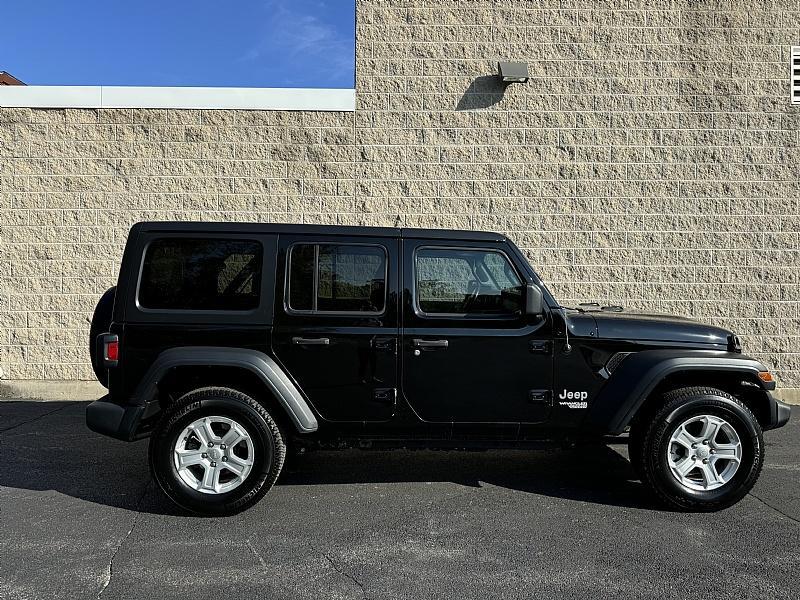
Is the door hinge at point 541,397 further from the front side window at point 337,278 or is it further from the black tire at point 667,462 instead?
the front side window at point 337,278

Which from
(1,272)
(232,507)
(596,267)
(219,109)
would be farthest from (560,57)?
(1,272)

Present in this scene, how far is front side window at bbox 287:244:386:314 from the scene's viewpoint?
14.1ft

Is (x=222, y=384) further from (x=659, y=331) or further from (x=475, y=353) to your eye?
(x=659, y=331)

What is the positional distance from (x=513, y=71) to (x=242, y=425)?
607cm

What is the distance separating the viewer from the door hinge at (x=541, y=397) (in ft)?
14.1

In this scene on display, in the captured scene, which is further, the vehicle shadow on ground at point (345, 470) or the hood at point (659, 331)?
the vehicle shadow on ground at point (345, 470)

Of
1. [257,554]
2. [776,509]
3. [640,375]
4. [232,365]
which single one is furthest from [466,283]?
[776,509]

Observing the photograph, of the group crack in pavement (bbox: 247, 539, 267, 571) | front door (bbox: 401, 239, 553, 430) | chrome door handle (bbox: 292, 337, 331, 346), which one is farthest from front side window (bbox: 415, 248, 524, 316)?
crack in pavement (bbox: 247, 539, 267, 571)

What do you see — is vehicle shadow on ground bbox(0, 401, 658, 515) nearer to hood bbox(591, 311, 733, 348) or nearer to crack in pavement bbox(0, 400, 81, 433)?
crack in pavement bbox(0, 400, 81, 433)

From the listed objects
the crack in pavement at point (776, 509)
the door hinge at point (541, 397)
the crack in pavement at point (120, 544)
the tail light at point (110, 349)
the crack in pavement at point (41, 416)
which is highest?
the tail light at point (110, 349)

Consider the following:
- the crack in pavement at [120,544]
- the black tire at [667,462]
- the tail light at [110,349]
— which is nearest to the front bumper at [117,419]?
the tail light at [110,349]

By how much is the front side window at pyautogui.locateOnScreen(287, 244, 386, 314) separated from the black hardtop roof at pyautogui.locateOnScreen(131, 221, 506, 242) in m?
0.11

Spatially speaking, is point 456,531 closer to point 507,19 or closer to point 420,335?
point 420,335

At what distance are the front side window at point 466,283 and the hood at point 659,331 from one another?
68cm
